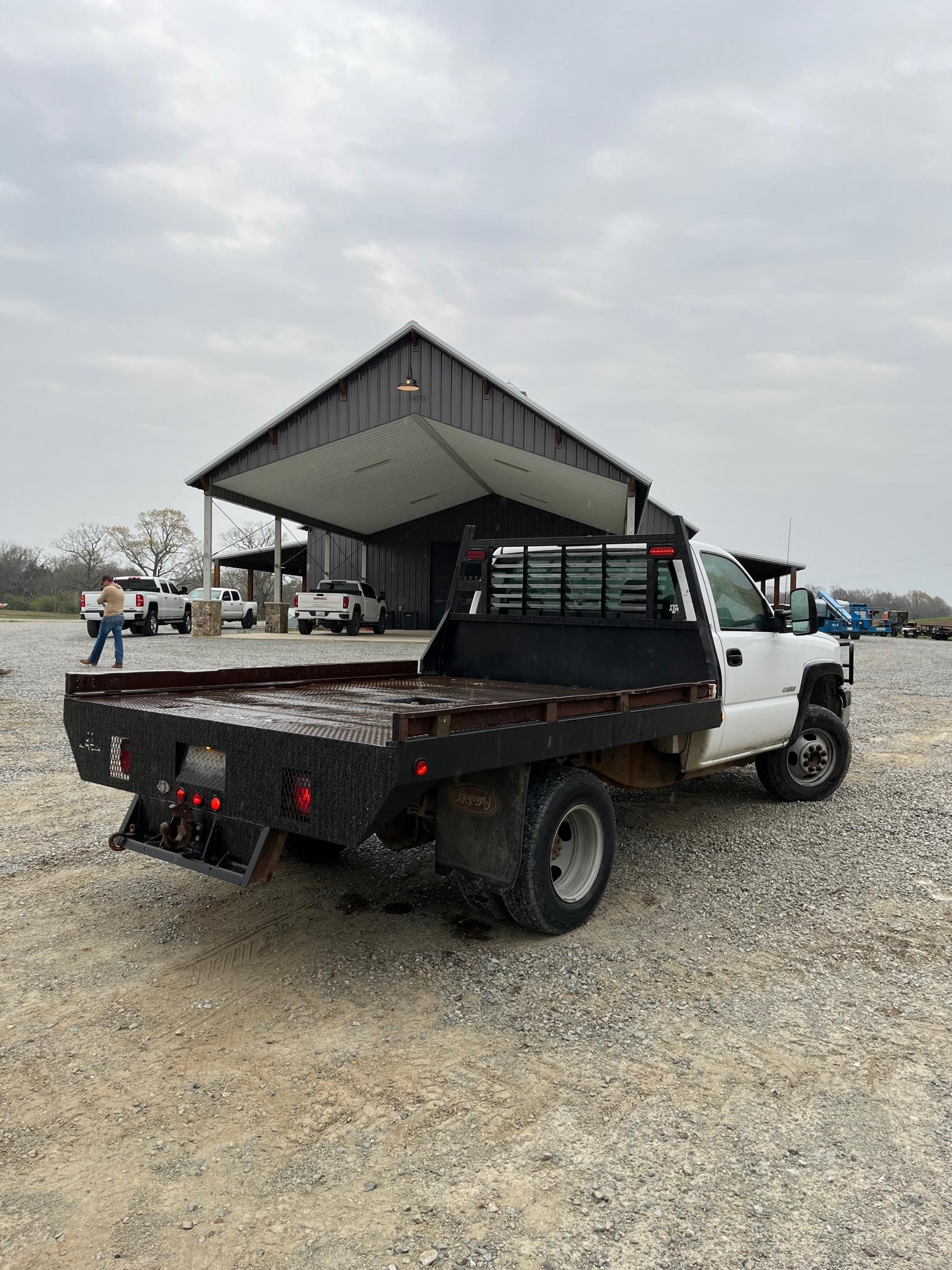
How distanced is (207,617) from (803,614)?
72.9 feet

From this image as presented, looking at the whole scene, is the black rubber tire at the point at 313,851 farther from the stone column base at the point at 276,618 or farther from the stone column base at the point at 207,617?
the stone column base at the point at 276,618

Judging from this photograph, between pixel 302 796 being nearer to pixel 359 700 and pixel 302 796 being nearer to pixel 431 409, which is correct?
pixel 359 700

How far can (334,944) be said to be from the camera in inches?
157

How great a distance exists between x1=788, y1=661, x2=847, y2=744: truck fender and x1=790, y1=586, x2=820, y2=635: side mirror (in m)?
0.42

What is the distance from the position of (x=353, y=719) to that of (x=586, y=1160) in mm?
2084

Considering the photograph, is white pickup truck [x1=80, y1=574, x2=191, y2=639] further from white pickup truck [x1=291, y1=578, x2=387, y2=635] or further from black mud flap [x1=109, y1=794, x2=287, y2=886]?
black mud flap [x1=109, y1=794, x2=287, y2=886]

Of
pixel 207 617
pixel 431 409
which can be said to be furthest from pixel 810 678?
pixel 207 617

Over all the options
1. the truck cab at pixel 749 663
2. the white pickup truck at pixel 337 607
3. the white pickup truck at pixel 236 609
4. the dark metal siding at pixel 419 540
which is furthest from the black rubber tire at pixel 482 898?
the white pickup truck at pixel 236 609

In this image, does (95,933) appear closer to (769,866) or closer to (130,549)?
(769,866)

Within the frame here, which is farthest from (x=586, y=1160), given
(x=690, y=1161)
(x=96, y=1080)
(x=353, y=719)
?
(x=353, y=719)

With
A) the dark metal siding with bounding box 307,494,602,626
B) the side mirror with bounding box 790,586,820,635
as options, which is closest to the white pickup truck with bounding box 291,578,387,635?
the dark metal siding with bounding box 307,494,602,626

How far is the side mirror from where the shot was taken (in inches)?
242

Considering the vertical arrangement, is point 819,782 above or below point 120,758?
below

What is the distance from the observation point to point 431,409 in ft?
71.6
